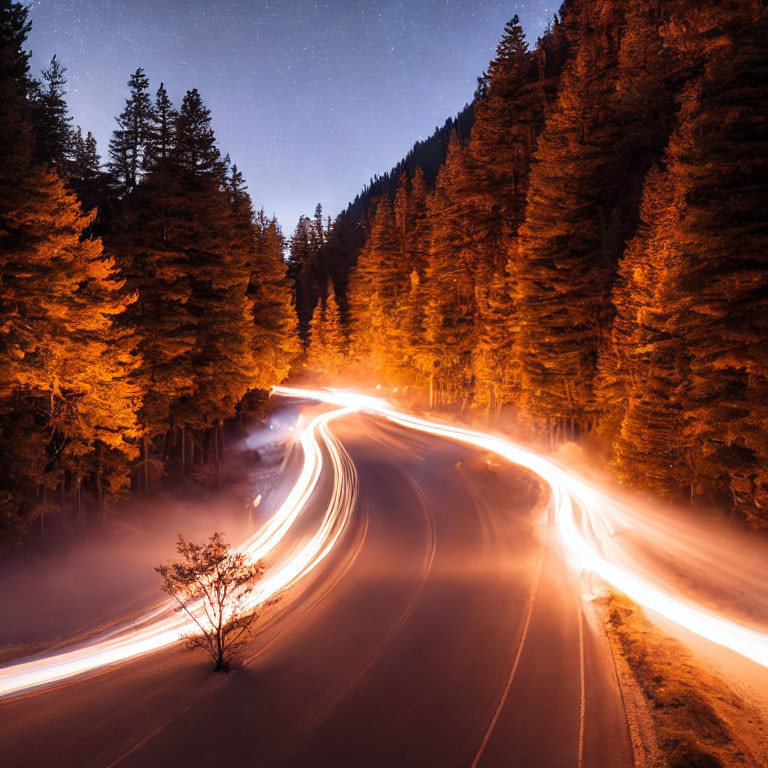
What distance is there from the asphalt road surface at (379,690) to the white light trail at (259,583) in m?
0.69

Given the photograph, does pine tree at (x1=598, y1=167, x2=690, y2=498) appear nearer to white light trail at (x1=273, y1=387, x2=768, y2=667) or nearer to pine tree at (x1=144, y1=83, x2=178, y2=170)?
white light trail at (x1=273, y1=387, x2=768, y2=667)

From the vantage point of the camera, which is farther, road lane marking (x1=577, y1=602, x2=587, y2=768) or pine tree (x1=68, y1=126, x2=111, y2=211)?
pine tree (x1=68, y1=126, x2=111, y2=211)

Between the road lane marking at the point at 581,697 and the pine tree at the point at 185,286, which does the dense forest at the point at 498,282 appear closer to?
the pine tree at the point at 185,286

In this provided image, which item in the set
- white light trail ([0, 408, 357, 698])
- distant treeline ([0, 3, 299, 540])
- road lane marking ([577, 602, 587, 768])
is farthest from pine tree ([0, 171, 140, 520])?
road lane marking ([577, 602, 587, 768])

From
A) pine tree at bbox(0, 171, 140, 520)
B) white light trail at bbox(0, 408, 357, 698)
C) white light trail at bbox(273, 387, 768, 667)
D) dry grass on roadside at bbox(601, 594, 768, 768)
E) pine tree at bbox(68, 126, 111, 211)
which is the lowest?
white light trail at bbox(0, 408, 357, 698)

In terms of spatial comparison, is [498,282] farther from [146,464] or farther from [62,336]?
[62,336]

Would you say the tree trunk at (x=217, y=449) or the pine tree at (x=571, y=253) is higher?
the pine tree at (x=571, y=253)

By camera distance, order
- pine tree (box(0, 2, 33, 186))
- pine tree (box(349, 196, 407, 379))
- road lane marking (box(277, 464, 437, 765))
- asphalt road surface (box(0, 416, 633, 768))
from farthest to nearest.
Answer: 1. pine tree (box(349, 196, 407, 379))
2. pine tree (box(0, 2, 33, 186))
3. road lane marking (box(277, 464, 437, 765))
4. asphalt road surface (box(0, 416, 633, 768))

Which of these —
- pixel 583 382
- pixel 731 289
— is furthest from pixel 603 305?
pixel 731 289

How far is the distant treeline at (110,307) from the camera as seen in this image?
50.0ft

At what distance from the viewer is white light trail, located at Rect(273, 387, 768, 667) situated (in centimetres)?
1281

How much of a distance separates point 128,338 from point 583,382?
23.7 meters

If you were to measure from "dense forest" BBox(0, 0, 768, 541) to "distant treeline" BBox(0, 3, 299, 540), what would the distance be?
0.34 ft

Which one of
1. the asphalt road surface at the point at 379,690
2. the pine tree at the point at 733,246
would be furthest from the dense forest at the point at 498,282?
the asphalt road surface at the point at 379,690
